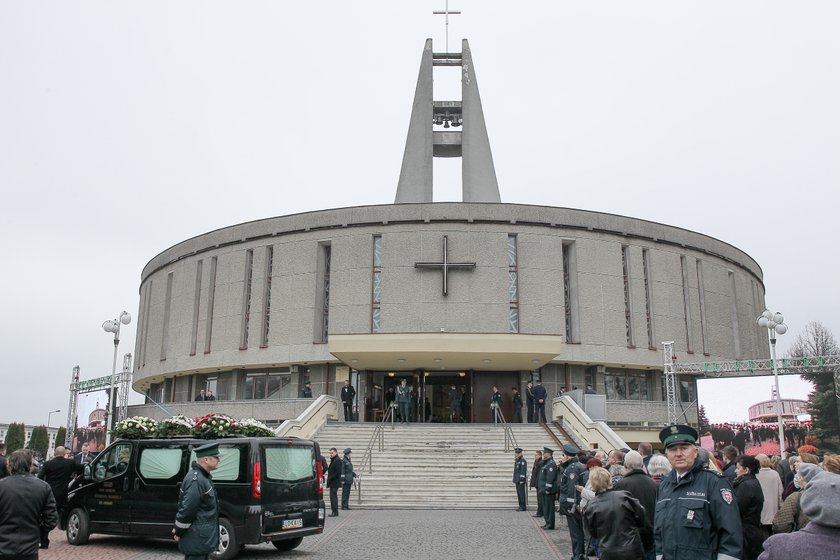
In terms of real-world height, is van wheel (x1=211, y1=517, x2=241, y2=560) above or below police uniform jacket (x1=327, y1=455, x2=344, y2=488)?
below

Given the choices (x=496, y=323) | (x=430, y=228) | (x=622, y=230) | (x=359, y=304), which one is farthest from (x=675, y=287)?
(x=359, y=304)

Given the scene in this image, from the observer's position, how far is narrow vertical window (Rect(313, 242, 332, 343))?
3244cm

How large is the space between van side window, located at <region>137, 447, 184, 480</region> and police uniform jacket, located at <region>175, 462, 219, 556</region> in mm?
4539

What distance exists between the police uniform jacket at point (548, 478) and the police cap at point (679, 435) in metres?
9.24

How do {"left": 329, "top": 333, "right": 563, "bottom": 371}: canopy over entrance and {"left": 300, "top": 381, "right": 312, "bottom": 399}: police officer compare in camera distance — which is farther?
{"left": 300, "top": 381, "right": 312, "bottom": 399}: police officer

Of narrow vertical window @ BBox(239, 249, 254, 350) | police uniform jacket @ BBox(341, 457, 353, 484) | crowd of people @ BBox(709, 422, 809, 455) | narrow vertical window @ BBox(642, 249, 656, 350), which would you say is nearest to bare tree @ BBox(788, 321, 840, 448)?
crowd of people @ BBox(709, 422, 809, 455)

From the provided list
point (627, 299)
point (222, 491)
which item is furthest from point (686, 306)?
point (222, 491)

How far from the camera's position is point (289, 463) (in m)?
11.4

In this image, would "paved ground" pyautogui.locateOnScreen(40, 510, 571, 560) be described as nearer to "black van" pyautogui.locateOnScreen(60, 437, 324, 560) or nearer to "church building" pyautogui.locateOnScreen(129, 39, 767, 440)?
"black van" pyautogui.locateOnScreen(60, 437, 324, 560)

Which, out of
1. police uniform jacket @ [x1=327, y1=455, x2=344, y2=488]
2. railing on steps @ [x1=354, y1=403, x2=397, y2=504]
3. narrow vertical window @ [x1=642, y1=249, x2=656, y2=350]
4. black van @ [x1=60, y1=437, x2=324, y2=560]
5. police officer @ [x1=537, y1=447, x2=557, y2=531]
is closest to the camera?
black van @ [x1=60, y1=437, x2=324, y2=560]

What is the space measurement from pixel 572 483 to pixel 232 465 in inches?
204

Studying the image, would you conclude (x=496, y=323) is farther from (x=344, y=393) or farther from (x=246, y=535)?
(x=246, y=535)

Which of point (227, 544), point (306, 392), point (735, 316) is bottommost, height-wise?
point (227, 544)

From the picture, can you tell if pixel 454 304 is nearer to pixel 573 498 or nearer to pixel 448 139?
pixel 448 139
